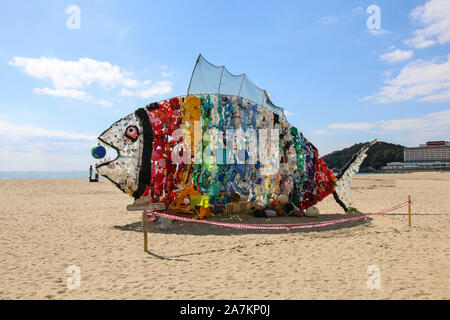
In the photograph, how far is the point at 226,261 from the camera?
5.89 metres

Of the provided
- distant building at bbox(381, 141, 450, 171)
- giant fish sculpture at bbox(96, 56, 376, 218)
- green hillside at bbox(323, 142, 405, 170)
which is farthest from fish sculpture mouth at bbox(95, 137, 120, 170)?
distant building at bbox(381, 141, 450, 171)

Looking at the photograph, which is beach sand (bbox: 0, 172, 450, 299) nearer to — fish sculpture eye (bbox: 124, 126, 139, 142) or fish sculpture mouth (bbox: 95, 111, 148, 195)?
fish sculpture mouth (bbox: 95, 111, 148, 195)

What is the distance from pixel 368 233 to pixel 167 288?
18.6ft

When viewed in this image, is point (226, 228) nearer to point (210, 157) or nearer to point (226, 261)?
point (210, 157)

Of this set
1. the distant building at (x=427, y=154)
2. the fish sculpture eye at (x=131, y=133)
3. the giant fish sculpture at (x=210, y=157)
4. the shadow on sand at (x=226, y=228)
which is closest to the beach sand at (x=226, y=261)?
the shadow on sand at (x=226, y=228)

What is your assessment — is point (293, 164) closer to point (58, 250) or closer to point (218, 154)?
point (218, 154)

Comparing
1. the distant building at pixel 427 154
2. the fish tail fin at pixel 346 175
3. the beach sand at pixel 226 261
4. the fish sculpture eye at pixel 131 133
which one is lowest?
the beach sand at pixel 226 261

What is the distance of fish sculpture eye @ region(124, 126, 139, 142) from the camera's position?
9242mm

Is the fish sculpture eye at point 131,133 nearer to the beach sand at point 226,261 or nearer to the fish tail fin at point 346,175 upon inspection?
the beach sand at point 226,261

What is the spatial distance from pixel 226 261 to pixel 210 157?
4.26 metres

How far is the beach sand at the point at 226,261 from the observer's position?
4422 mm

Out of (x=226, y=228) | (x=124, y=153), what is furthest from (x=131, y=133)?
(x=226, y=228)
